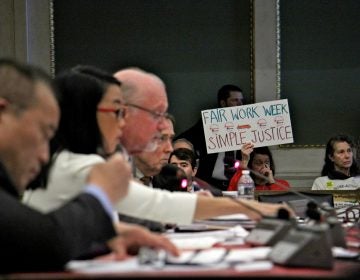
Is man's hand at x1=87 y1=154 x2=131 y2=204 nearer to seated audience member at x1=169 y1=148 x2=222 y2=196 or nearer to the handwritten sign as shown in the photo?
seated audience member at x1=169 y1=148 x2=222 y2=196

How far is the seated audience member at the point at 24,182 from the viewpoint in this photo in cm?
159

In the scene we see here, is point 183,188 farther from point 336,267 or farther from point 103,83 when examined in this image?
point 336,267

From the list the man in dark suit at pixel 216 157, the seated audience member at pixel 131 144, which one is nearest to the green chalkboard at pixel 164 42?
the man in dark suit at pixel 216 157

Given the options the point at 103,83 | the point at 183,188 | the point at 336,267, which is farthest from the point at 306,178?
the point at 336,267

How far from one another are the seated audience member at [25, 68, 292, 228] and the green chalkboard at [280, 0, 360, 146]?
4622 mm

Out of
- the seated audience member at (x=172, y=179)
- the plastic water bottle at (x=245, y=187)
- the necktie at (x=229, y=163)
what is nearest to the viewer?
the seated audience member at (x=172, y=179)

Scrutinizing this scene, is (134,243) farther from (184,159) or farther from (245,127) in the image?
Result: (245,127)

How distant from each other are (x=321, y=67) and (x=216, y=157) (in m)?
1.69

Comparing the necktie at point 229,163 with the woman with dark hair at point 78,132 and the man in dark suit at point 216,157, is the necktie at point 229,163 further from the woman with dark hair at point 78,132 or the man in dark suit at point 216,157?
the woman with dark hair at point 78,132

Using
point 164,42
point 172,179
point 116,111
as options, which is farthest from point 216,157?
point 116,111

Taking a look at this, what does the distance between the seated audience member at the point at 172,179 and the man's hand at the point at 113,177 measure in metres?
1.89

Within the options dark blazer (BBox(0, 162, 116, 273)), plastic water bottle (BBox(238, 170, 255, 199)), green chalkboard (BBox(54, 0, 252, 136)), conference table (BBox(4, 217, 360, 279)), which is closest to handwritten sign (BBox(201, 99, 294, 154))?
plastic water bottle (BBox(238, 170, 255, 199))

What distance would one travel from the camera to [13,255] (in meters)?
1.58

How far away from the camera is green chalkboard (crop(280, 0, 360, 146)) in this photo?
24.5ft
